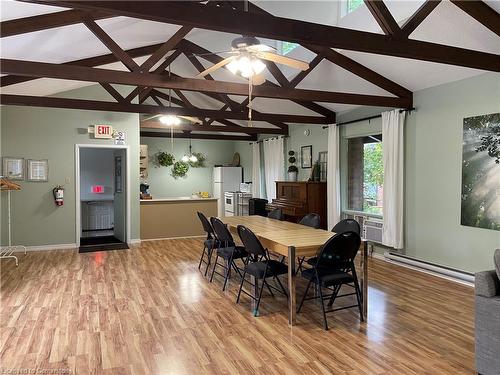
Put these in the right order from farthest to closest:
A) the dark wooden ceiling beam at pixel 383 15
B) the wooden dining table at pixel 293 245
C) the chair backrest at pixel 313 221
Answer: the chair backrest at pixel 313 221
the wooden dining table at pixel 293 245
the dark wooden ceiling beam at pixel 383 15

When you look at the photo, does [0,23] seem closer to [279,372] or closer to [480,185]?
[279,372]

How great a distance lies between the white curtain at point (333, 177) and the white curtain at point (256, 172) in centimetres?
298

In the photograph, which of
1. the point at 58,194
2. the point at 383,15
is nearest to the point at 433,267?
the point at 383,15

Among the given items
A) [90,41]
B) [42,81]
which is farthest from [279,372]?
A: [42,81]

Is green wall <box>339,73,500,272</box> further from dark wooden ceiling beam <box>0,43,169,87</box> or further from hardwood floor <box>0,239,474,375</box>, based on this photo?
dark wooden ceiling beam <box>0,43,169,87</box>

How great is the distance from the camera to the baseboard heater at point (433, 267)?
457 centimetres

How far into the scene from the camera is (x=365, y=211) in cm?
646

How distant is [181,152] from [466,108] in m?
7.72

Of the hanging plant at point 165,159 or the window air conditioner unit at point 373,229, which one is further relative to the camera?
the hanging plant at point 165,159

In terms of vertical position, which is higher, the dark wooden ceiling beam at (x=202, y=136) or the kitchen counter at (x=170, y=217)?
the dark wooden ceiling beam at (x=202, y=136)

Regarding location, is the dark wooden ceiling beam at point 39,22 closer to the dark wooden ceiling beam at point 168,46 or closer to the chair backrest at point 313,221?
the dark wooden ceiling beam at point 168,46

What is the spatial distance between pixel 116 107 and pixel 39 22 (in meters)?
2.36

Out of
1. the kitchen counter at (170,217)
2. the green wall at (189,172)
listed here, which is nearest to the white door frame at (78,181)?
the kitchen counter at (170,217)

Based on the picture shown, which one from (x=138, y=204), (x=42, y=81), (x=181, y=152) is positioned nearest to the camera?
(x=42, y=81)
